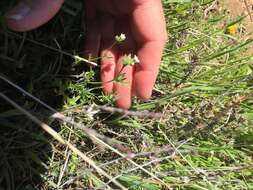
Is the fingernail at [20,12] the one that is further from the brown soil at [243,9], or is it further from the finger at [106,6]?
the brown soil at [243,9]

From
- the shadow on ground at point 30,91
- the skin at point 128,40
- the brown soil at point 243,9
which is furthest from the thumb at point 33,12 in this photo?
the brown soil at point 243,9

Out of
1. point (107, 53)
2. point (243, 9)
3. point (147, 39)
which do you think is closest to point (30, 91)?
point (107, 53)

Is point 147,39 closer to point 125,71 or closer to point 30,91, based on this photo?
point 125,71

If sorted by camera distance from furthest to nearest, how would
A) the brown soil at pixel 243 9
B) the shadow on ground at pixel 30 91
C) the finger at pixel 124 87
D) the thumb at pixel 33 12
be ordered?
the brown soil at pixel 243 9 → the finger at pixel 124 87 → the shadow on ground at pixel 30 91 → the thumb at pixel 33 12

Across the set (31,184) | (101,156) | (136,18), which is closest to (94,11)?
(136,18)

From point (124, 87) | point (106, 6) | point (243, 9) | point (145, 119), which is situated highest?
point (243, 9)

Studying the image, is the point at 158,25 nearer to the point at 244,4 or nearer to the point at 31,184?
the point at 31,184
